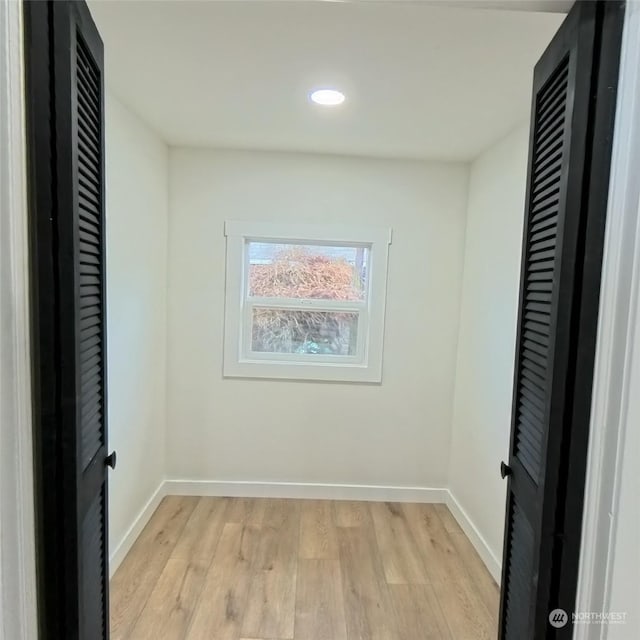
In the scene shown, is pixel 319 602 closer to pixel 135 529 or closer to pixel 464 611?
pixel 464 611

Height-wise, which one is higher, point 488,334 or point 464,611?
point 488,334

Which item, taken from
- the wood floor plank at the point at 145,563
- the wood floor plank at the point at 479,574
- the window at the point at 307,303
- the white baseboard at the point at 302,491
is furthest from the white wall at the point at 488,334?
the wood floor plank at the point at 145,563

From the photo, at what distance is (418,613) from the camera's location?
203cm

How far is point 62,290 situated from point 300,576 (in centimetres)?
192

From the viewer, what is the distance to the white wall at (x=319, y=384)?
2943 millimetres

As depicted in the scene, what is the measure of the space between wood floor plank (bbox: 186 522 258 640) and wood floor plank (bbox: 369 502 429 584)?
0.74 m

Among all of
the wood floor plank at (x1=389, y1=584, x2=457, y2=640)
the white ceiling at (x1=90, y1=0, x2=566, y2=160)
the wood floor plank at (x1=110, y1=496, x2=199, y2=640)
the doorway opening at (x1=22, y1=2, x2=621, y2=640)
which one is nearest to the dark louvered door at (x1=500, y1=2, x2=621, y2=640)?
the doorway opening at (x1=22, y1=2, x2=621, y2=640)

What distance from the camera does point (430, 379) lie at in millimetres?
3080

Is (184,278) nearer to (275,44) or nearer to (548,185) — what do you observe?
(275,44)

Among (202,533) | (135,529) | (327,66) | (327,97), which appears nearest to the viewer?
(327,66)

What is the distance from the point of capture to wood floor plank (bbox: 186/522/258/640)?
6.20 feet

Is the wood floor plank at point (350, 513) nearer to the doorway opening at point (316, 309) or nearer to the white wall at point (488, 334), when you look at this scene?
the doorway opening at point (316, 309)

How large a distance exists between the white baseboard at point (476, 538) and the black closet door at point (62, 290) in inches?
72.6

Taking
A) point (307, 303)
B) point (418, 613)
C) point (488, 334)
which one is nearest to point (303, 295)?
point (307, 303)
